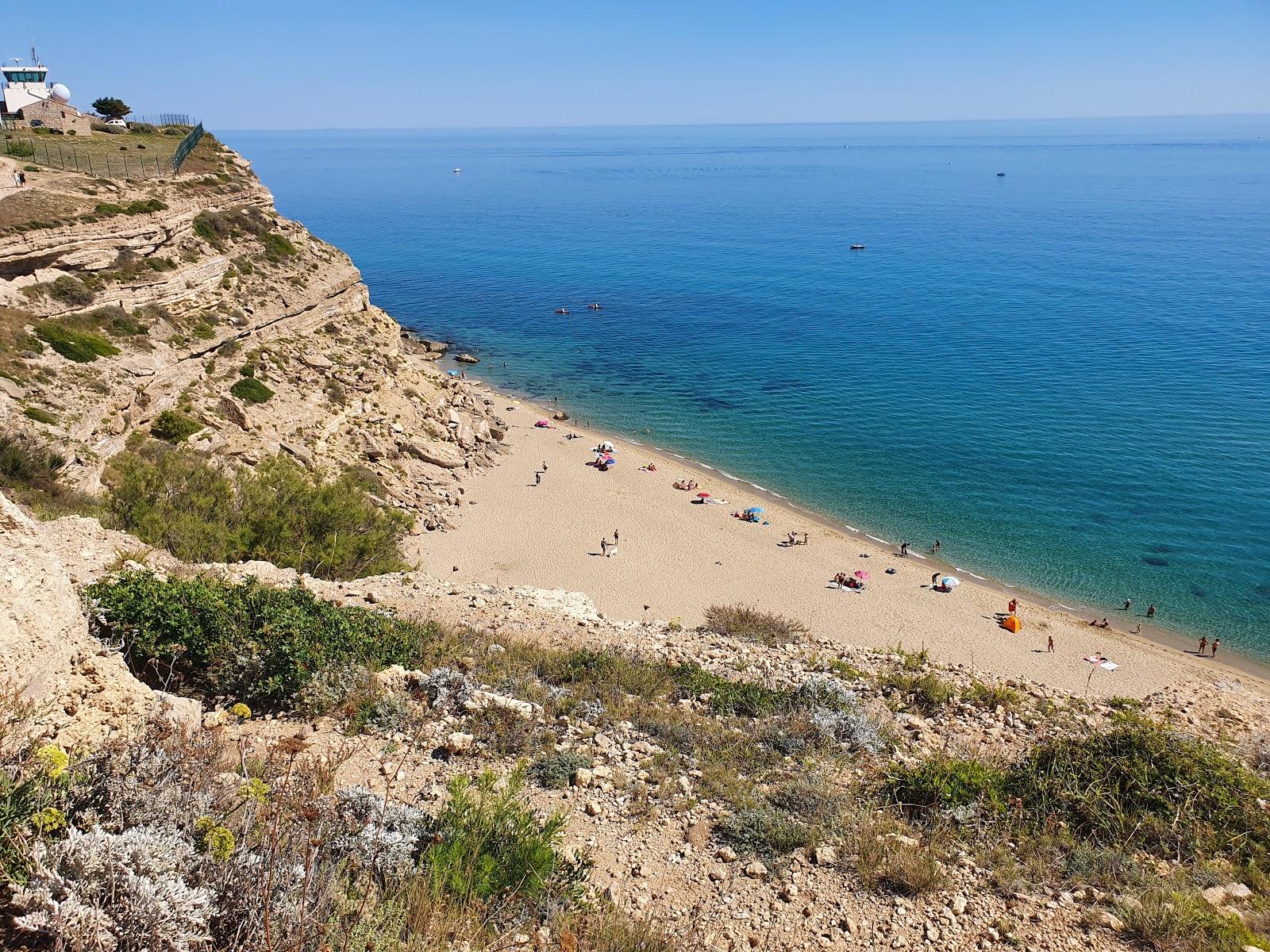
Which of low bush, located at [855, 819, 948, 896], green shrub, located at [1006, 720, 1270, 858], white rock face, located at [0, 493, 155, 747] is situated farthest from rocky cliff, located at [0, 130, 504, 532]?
green shrub, located at [1006, 720, 1270, 858]

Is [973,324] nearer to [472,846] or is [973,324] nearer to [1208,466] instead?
[1208,466]

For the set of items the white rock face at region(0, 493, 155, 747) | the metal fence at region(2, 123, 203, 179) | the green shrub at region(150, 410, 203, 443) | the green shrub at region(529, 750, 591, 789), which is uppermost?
the metal fence at region(2, 123, 203, 179)

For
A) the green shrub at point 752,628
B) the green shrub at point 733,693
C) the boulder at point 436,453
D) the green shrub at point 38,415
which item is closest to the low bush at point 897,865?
the green shrub at point 733,693

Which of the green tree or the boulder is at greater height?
the green tree

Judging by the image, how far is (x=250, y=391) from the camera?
29391mm

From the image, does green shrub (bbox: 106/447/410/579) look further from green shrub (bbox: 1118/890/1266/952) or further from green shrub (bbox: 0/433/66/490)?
green shrub (bbox: 1118/890/1266/952)

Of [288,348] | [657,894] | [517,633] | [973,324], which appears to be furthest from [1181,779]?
[973,324]

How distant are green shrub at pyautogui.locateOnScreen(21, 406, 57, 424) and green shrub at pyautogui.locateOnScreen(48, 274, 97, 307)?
8623mm

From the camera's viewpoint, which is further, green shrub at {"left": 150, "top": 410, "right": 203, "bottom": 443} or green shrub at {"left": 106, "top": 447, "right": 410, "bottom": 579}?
green shrub at {"left": 150, "top": 410, "right": 203, "bottom": 443}

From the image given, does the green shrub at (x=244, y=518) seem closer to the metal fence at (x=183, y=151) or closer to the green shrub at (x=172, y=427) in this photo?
the green shrub at (x=172, y=427)

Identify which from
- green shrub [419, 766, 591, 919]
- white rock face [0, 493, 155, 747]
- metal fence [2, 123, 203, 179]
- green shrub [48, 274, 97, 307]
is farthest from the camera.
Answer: metal fence [2, 123, 203, 179]

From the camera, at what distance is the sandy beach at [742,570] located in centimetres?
2523

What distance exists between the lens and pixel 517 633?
14.7 m

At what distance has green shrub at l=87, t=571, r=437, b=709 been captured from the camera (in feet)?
31.4
